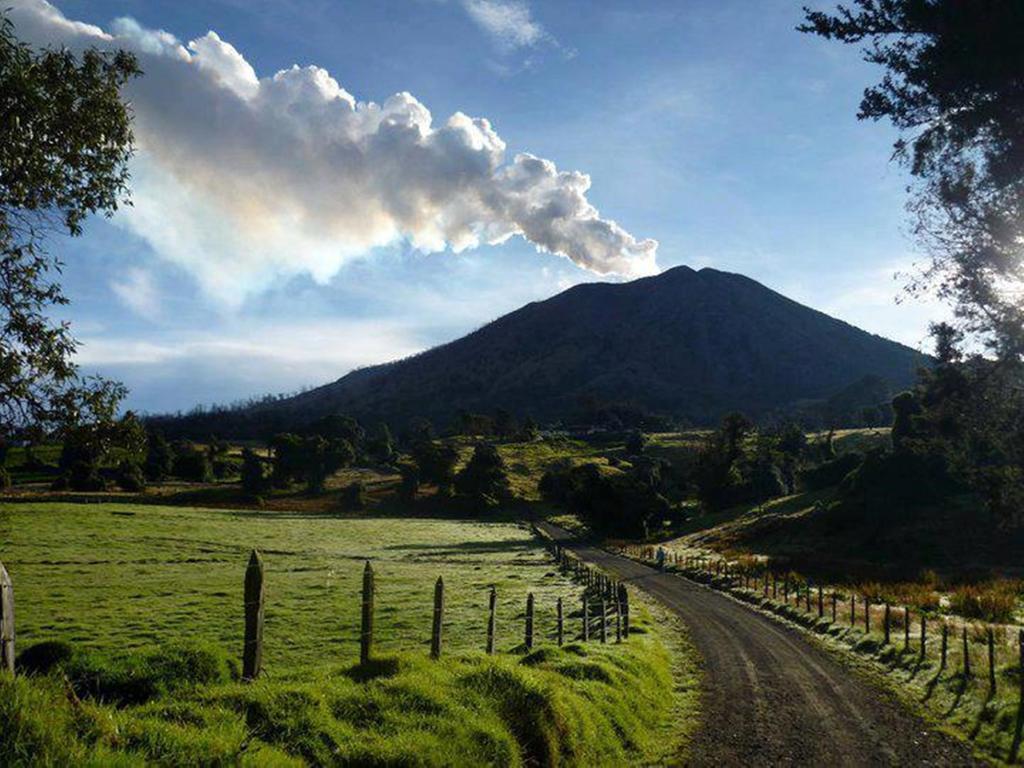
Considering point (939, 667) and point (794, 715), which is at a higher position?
point (794, 715)

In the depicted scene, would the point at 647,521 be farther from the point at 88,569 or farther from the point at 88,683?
the point at 88,683

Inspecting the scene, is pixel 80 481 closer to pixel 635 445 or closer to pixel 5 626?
pixel 5 626

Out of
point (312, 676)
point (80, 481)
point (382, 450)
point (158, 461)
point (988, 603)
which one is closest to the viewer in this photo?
point (312, 676)

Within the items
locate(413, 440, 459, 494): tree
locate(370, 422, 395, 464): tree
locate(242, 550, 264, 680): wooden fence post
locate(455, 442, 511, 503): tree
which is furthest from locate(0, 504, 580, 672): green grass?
locate(370, 422, 395, 464): tree

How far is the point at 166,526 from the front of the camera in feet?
237

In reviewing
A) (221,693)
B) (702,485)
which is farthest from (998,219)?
(702,485)

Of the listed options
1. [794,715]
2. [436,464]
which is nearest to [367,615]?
[794,715]

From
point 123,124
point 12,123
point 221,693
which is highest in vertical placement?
point 123,124

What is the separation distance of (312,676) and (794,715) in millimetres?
12424

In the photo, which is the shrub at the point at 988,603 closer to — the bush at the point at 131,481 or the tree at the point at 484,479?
the tree at the point at 484,479

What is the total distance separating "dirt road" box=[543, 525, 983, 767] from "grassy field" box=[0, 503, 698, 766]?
42.9 inches

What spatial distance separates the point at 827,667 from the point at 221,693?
20739 millimetres

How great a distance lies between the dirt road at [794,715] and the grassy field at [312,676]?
1.09 meters

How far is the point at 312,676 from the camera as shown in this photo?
12719 millimetres
